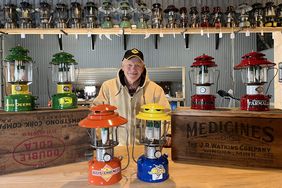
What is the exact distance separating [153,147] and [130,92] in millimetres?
1327

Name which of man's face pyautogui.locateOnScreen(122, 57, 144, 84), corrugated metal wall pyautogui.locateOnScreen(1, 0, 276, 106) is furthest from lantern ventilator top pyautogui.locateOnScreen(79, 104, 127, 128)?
corrugated metal wall pyautogui.locateOnScreen(1, 0, 276, 106)

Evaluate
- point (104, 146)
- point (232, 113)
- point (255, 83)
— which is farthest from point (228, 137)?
point (104, 146)

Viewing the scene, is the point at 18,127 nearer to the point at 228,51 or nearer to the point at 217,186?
the point at 217,186

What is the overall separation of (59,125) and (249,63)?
94 centimetres

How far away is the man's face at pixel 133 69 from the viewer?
2.12 meters

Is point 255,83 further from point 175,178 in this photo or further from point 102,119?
point 102,119

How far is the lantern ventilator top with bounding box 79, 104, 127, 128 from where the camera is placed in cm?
85

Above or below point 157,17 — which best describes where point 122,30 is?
below

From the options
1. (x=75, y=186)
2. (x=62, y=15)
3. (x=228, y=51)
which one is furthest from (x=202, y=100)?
(x=228, y=51)

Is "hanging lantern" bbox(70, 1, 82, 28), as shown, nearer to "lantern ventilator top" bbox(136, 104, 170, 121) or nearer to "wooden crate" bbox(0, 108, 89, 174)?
"wooden crate" bbox(0, 108, 89, 174)

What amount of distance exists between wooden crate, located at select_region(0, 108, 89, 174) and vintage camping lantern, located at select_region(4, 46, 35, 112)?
61mm

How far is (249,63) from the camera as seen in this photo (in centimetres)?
108

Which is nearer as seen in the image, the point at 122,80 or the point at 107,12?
the point at 122,80

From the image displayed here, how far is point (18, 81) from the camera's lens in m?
1.18
